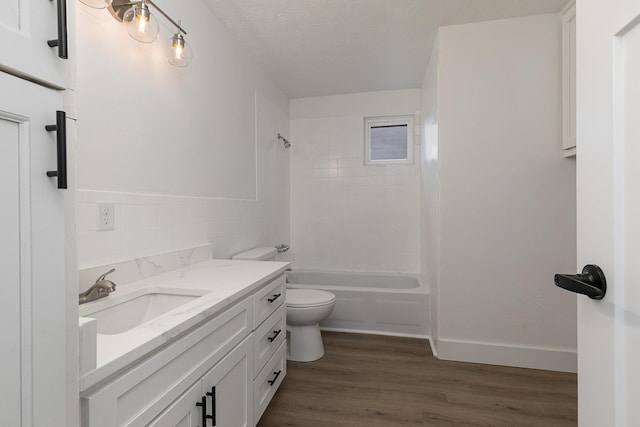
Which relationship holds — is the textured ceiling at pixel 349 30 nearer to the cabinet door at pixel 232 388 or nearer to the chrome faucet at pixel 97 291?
the chrome faucet at pixel 97 291

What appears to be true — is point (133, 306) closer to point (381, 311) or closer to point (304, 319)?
point (304, 319)

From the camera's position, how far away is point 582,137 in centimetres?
68

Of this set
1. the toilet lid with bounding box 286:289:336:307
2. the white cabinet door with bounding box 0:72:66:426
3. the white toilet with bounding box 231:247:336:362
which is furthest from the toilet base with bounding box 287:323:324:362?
the white cabinet door with bounding box 0:72:66:426

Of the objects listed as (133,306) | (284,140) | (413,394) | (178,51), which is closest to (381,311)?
(413,394)

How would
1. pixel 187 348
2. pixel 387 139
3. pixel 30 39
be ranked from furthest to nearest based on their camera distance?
pixel 387 139, pixel 187 348, pixel 30 39

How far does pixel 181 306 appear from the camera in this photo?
41.0 inches

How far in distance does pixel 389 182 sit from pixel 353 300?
137cm

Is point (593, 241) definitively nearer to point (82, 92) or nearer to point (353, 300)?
point (82, 92)

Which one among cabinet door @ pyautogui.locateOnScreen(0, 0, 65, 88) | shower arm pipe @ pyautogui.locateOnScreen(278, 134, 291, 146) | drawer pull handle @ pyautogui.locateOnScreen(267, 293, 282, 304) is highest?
shower arm pipe @ pyautogui.locateOnScreen(278, 134, 291, 146)

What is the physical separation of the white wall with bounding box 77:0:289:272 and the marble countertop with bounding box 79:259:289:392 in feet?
0.62

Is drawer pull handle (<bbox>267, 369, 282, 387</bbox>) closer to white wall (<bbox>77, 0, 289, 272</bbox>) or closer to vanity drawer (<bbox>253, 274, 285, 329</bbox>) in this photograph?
vanity drawer (<bbox>253, 274, 285, 329</bbox>)

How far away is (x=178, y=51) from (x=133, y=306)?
1238mm

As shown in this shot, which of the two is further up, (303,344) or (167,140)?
(167,140)

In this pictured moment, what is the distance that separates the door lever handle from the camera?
58 centimetres
